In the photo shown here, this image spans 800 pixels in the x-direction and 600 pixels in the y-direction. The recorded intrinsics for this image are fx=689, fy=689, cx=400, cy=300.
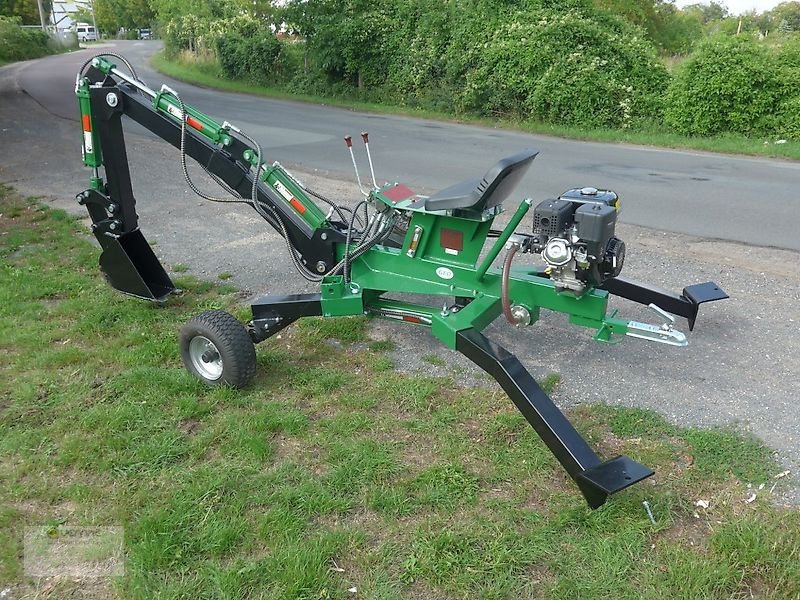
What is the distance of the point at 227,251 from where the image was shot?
23.6ft

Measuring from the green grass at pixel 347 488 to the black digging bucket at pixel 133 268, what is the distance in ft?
2.22

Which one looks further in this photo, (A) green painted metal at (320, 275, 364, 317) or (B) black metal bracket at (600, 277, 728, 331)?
(B) black metal bracket at (600, 277, 728, 331)

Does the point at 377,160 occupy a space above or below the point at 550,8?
below

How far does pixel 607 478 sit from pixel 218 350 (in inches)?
94.0

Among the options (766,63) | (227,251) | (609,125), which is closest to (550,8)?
(609,125)

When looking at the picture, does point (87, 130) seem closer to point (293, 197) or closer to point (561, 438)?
point (293, 197)

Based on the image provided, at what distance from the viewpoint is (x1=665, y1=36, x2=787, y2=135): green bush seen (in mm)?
14086

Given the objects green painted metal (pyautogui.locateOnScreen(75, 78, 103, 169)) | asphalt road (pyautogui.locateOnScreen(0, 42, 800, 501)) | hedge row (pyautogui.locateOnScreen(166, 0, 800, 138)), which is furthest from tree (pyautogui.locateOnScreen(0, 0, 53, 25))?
green painted metal (pyautogui.locateOnScreen(75, 78, 103, 169))

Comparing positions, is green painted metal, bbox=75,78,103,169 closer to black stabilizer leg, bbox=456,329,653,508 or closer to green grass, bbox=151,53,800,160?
black stabilizer leg, bbox=456,329,653,508

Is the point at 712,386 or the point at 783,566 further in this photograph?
the point at 712,386

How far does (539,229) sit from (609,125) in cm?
1319

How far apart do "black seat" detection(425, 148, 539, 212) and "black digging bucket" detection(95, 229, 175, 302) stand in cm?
262

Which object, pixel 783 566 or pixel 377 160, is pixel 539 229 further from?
pixel 377 160

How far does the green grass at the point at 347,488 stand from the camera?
287 centimetres
